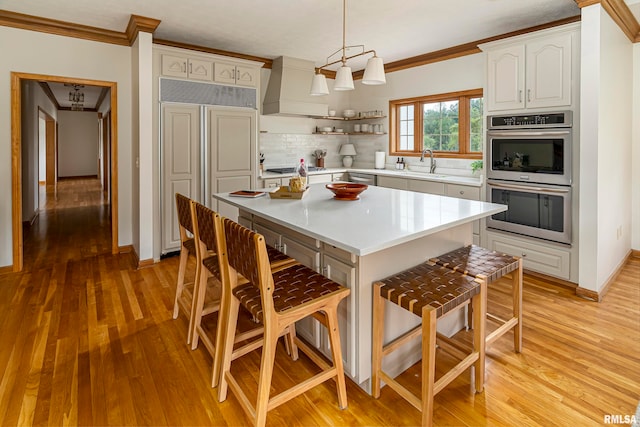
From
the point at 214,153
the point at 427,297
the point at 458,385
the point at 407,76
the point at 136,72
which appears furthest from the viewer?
the point at 407,76

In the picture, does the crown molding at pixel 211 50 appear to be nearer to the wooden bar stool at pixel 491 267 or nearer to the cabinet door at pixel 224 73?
the cabinet door at pixel 224 73

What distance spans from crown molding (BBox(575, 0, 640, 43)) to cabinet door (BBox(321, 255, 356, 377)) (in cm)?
294

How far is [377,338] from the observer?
182cm

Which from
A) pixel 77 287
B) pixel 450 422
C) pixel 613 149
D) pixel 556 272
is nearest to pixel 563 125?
pixel 613 149

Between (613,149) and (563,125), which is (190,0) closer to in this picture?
(563,125)

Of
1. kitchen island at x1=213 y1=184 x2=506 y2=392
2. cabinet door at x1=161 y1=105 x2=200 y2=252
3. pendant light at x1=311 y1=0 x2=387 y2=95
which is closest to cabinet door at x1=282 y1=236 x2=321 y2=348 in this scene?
kitchen island at x1=213 y1=184 x2=506 y2=392

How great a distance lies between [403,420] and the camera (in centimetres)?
172

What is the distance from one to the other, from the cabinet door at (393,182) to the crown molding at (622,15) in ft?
7.85

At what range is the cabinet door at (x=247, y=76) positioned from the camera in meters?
4.44

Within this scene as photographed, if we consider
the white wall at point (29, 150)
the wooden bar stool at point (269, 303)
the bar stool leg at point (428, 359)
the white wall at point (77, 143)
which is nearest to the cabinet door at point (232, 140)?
the white wall at point (29, 150)

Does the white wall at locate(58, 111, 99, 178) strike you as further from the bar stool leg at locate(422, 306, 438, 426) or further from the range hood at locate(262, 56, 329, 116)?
the bar stool leg at locate(422, 306, 438, 426)

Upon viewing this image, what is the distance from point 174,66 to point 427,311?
375 cm

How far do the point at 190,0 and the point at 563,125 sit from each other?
3365mm

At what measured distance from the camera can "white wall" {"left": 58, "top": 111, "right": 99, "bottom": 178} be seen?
12453 mm
